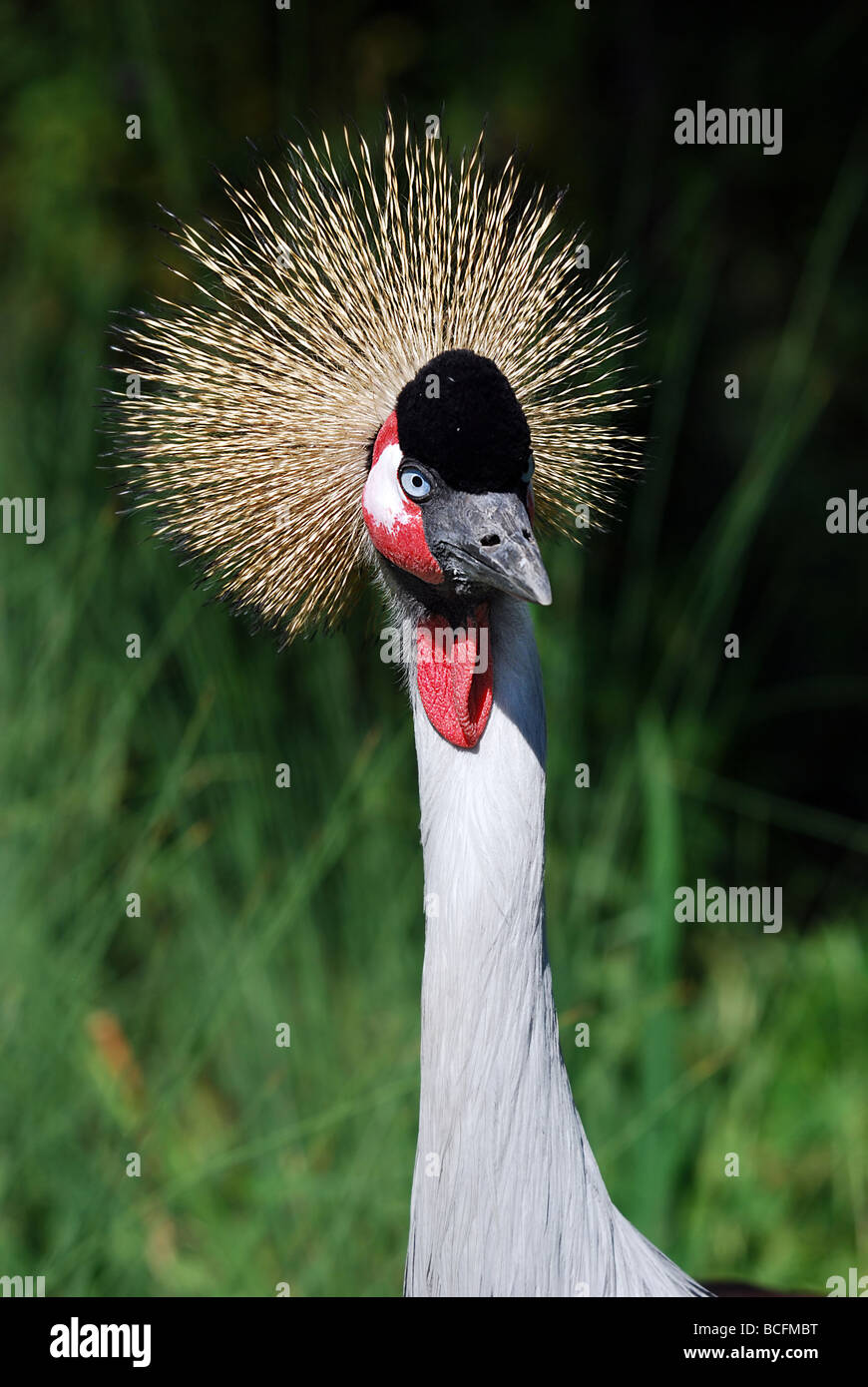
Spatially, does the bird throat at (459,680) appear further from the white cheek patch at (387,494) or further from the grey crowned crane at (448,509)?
the white cheek patch at (387,494)

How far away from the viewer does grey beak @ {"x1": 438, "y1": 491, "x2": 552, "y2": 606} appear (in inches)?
42.7

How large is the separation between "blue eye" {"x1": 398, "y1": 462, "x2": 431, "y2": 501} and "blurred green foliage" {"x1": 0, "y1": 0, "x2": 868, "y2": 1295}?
51 centimetres

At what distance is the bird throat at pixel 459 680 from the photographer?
115 cm

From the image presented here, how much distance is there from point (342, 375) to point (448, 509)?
0.80 feet

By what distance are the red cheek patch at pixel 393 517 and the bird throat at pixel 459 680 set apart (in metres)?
0.05

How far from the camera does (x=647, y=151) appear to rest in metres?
2.89

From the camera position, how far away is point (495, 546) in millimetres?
1105

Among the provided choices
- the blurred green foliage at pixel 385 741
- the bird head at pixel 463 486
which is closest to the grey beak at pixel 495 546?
the bird head at pixel 463 486

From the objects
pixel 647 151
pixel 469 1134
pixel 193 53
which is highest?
pixel 193 53

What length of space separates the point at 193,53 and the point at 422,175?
176cm
